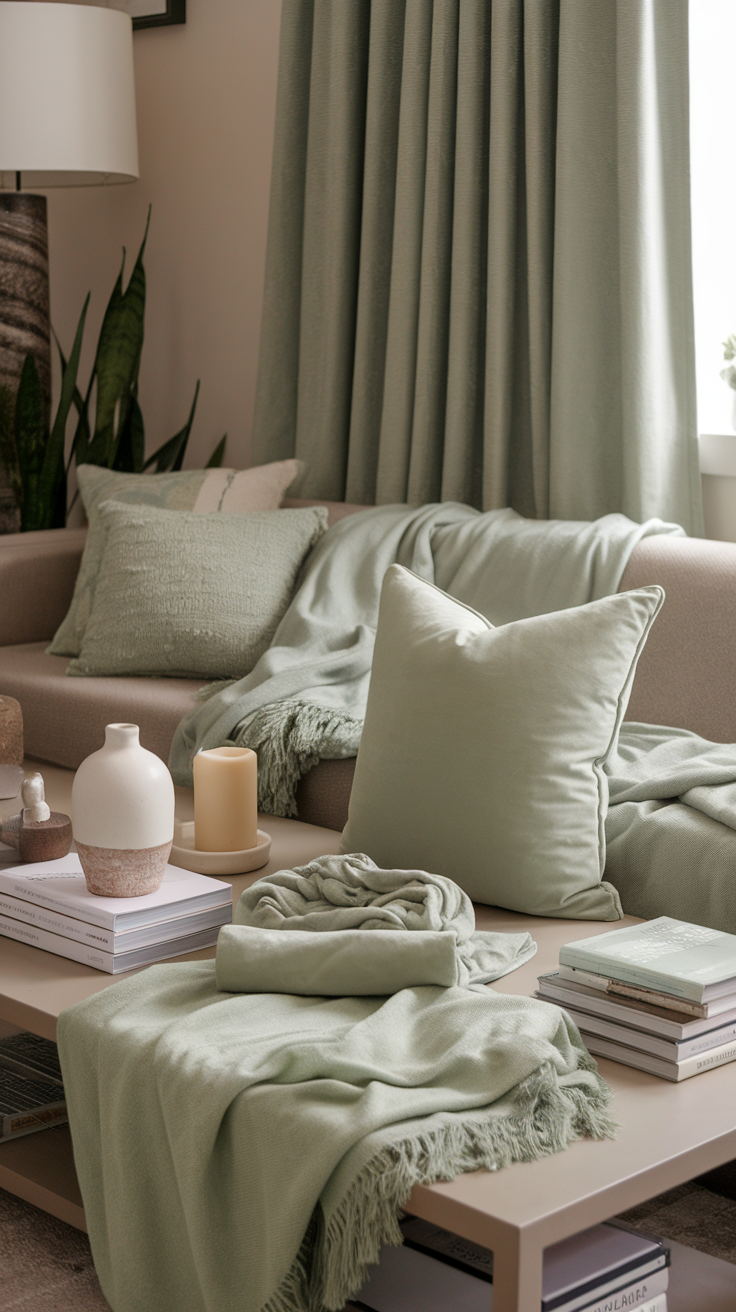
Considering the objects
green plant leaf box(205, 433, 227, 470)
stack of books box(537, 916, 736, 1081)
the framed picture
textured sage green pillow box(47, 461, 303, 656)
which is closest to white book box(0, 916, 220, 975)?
stack of books box(537, 916, 736, 1081)

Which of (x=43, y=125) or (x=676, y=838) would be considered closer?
(x=676, y=838)

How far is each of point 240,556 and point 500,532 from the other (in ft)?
1.74

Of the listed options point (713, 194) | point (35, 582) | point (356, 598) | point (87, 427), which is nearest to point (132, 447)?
point (87, 427)

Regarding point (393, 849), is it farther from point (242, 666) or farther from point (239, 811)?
point (242, 666)

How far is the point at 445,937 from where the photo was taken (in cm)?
131

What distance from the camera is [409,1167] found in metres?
1.04

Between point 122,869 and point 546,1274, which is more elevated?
point 122,869

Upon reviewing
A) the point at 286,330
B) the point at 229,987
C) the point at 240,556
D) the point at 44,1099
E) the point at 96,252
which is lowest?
the point at 44,1099

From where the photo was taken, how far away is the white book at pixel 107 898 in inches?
58.0

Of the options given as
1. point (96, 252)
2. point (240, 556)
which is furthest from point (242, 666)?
point (96, 252)

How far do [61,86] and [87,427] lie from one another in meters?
0.81

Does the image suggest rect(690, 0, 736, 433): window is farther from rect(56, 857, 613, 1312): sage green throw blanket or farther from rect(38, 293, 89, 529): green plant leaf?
rect(56, 857, 613, 1312): sage green throw blanket

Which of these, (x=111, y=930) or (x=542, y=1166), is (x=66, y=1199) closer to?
(x=111, y=930)

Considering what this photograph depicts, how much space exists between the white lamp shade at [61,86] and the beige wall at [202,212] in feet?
1.25
